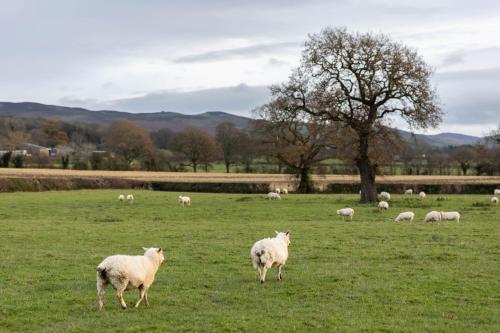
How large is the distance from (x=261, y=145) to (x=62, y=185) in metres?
24.1

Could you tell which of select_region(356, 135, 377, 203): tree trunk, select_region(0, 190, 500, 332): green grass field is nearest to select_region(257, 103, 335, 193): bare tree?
select_region(356, 135, 377, 203): tree trunk

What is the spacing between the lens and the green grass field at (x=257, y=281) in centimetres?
1114

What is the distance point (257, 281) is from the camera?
1495 cm

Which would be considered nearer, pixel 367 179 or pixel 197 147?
pixel 367 179

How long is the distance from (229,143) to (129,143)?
65.4 feet

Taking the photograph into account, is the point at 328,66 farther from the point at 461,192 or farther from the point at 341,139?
the point at 461,192

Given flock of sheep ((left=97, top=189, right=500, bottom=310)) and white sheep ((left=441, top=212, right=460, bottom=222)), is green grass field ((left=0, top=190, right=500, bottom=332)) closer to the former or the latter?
flock of sheep ((left=97, top=189, right=500, bottom=310))

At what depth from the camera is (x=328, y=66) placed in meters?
45.4

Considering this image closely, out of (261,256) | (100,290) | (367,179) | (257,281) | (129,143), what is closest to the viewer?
Result: (100,290)

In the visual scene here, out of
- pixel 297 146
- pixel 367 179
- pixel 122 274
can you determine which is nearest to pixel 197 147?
pixel 297 146

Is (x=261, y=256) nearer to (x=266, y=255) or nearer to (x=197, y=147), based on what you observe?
(x=266, y=255)

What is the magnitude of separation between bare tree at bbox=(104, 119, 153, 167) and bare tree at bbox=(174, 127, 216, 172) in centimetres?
753

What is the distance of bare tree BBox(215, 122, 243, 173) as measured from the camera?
108375mm

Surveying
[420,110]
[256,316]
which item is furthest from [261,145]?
[256,316]
